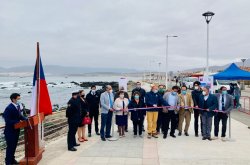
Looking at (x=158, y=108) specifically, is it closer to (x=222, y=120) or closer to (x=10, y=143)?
(x=222, y=120)

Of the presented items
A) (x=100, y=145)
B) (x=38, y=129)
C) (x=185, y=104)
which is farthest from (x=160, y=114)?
(x=38, y=129)

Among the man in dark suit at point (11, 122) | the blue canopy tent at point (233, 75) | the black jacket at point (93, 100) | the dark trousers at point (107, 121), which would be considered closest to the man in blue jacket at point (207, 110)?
the dark trousers at point (107, 121)

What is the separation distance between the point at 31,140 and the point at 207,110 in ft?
19.5

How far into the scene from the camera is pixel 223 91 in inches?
450

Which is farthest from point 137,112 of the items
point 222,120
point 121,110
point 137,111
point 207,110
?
point 222,120

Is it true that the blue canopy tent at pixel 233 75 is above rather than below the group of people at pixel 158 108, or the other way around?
above

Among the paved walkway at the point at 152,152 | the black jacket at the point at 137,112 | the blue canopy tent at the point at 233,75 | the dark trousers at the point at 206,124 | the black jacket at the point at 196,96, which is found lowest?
the paved walkway at the point at 152,152

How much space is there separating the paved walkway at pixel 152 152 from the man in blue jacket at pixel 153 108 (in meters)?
0.35

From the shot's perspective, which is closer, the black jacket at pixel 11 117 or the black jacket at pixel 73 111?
the black jacket at pixel 11 117

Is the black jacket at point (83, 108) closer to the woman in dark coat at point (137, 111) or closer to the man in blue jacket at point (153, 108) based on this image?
the woman in dark coat at point (137, 111)

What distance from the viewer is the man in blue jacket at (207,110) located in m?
11.4

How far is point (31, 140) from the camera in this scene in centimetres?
823

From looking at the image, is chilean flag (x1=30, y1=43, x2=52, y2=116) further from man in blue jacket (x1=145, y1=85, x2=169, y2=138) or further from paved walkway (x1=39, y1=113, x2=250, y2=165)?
man in blue jacket (x1=145, y1=85, x2=169, y2=138)

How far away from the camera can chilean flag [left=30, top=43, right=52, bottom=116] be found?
8.62 m
